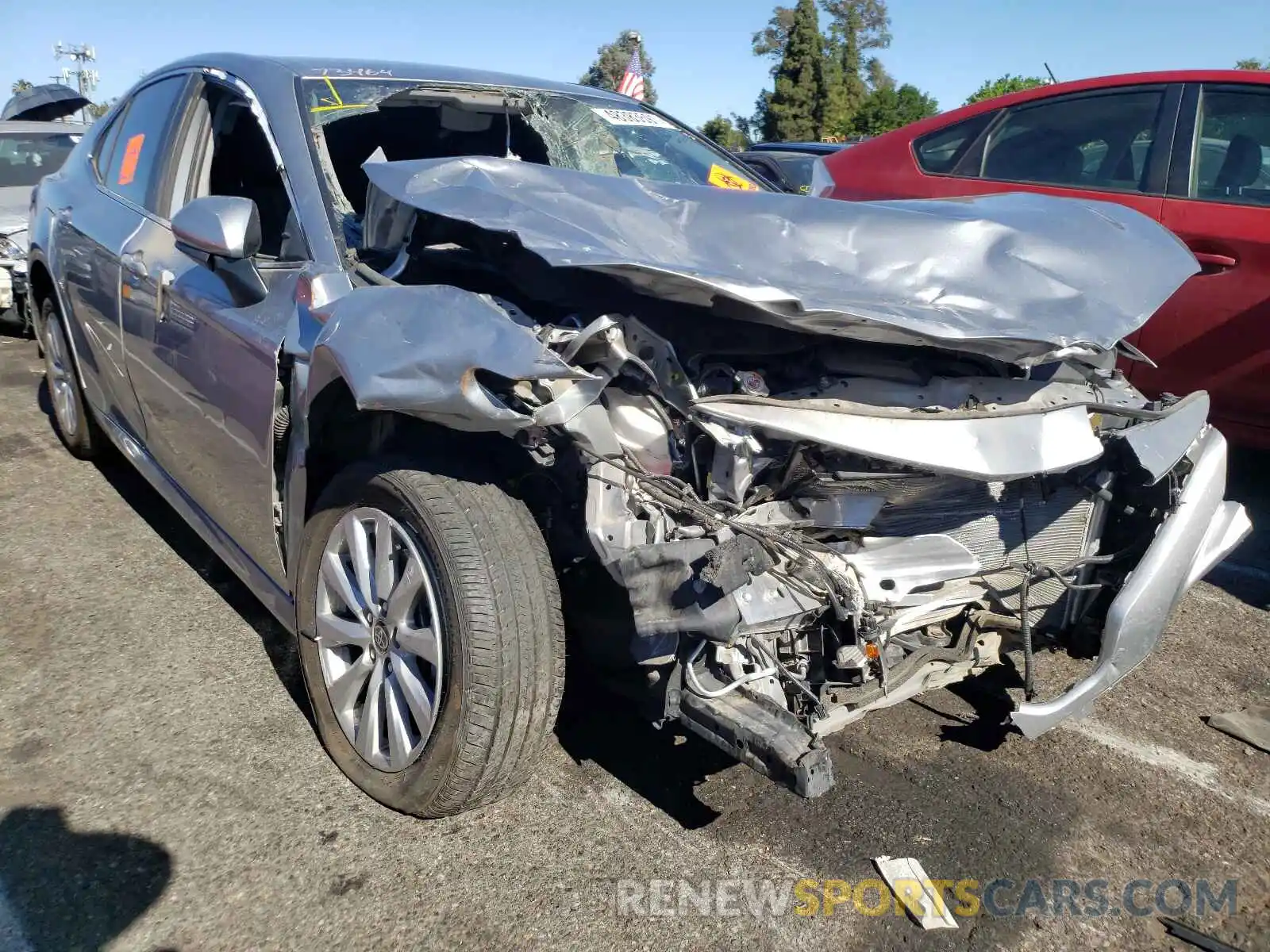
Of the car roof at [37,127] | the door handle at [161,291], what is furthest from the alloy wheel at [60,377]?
the car roof at [37,127]

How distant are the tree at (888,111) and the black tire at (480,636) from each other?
3125 centimetres

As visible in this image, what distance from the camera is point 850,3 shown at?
143 feet

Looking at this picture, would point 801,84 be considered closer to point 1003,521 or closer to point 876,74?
point 876,74

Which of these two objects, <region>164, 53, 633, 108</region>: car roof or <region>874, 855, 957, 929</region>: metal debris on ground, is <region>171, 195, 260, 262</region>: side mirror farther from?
<region>874, 855, 957, 929</region>: metal debris on ground

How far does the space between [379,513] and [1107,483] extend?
176 centimetres

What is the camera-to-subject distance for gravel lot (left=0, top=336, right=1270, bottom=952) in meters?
2.05

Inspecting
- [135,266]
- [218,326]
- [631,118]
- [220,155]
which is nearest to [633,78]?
[631,118]

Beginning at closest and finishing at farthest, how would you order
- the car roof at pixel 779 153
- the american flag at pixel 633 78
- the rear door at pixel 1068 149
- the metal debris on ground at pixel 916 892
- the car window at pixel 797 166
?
the metal debris on ground at pixel 916 892
the rear door at pixel 1068 149
the car window at pixel 797 166
the car roof at pixel 779 153
the american flag at pixel 633 78

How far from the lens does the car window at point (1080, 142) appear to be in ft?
14.1

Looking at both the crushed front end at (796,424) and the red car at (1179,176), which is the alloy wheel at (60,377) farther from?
the red car at (1179,176)

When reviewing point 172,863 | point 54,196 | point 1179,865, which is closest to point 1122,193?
point 1179,865

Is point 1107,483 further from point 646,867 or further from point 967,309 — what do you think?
point 646,867

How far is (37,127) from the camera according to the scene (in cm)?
887

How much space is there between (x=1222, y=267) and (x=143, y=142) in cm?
416
